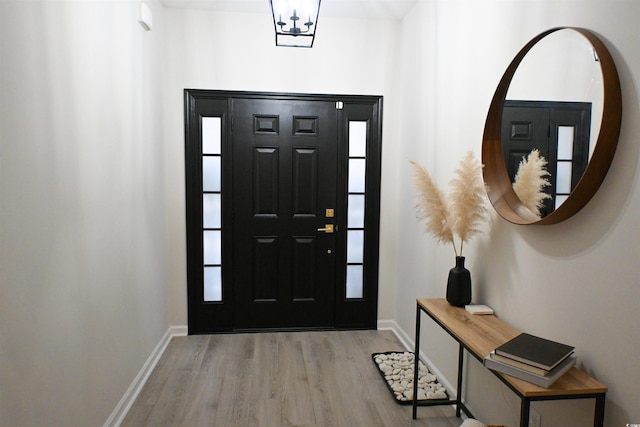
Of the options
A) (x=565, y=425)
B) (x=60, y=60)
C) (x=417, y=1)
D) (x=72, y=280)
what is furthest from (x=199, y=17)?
(x=565, y=425)

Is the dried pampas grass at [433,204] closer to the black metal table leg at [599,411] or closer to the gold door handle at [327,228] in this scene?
the black metal table leg at [599,411]

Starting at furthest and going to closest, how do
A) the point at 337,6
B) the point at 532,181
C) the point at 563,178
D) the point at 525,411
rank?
the point at 337,6 → the point at 532,181 → the point at 563,178 → the point at 525,411

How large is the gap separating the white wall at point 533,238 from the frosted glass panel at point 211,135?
5.39 ft

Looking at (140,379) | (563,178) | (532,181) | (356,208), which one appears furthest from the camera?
(356,208)

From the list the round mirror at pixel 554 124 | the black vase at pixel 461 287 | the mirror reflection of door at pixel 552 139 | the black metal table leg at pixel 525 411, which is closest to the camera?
the black metal table leg at pixel 525 411

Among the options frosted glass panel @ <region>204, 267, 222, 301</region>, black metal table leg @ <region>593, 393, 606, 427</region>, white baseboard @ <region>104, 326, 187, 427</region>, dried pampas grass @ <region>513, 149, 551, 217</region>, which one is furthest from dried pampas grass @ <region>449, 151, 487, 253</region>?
frosted glass panel @ <region>204, 267, 222, 301</region>

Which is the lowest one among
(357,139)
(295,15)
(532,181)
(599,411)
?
(599,411)

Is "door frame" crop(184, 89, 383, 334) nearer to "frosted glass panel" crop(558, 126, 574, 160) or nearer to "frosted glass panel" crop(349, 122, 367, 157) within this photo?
"frosted glass panel" crop(349, 122, 367, 157)

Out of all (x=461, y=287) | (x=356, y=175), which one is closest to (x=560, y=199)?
(x=461, y=287)

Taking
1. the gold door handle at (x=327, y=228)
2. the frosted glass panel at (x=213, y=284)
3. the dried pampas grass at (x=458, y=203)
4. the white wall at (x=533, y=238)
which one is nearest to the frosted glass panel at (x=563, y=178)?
the white wall at (x=533, y=238)

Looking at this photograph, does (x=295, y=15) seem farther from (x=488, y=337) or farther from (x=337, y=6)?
(x=488, y=337)

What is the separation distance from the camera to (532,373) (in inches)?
56.0

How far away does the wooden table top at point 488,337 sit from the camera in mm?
1389

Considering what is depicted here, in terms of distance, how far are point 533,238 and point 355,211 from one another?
2.12 metres
